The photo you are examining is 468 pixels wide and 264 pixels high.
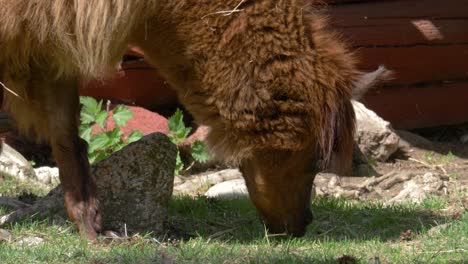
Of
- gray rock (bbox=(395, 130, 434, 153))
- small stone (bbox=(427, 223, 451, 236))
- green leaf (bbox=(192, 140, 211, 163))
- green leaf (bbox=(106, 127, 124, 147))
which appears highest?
small stone (bbox=(427, 223, 451, 236))

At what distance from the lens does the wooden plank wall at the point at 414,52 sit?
9391mm

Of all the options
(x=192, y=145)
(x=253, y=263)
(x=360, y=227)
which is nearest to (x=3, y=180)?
(x=192, y=145)

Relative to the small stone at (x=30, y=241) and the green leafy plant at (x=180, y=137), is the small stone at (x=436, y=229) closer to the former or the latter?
the small stone at (x=30, y=241)

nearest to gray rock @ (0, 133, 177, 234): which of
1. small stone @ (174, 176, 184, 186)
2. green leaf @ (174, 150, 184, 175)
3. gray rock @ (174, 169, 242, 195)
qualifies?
gray rock @ (174, 169, 242, 195)

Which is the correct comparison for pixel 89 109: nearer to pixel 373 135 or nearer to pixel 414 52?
pixel 373 135

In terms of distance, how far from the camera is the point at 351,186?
8008 mm

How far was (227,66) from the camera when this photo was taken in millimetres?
5316

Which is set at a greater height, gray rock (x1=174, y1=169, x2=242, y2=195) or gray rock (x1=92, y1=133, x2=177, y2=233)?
gray rock (x1=92, y1=133, x2=177, y2=233)

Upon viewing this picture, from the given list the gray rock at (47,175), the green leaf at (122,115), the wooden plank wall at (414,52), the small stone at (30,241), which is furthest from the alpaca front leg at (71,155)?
the wooden plank wall at (414,52)

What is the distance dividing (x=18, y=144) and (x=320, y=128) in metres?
4.01

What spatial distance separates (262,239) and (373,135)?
136 inches

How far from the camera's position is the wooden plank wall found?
30.8 ft

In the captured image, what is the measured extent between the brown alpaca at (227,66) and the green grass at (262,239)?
0.32m

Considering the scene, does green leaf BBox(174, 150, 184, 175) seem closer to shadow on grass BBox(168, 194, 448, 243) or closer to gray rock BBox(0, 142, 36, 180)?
gray rock BBox(0, 142, 36, 180)
